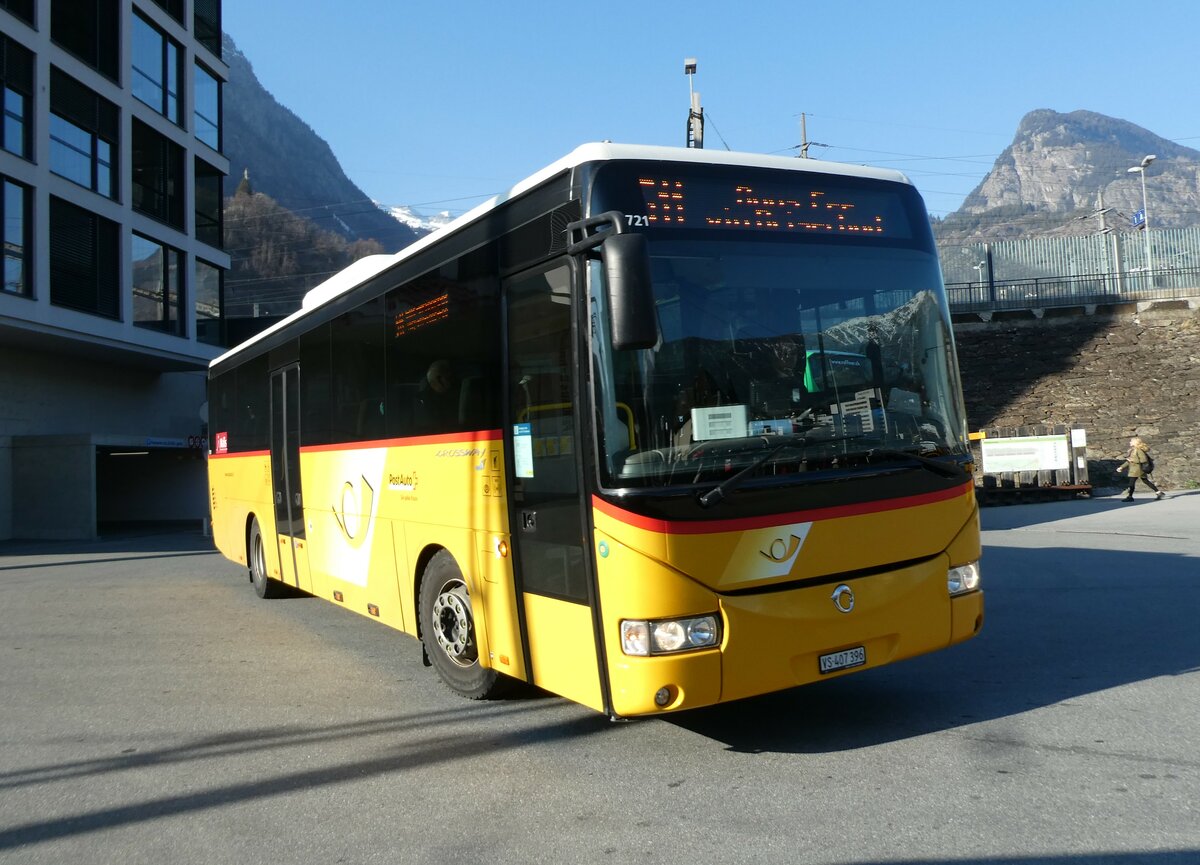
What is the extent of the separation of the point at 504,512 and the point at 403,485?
1.70 meters

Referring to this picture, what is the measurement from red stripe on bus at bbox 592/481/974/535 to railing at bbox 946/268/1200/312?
3383cm

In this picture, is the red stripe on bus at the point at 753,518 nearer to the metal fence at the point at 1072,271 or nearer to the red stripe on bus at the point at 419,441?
the red stripe on bus at the point at 419,441

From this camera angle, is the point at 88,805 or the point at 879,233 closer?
the point at 88,805

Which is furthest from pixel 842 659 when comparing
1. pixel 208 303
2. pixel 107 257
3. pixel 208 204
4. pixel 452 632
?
pixel 208 204

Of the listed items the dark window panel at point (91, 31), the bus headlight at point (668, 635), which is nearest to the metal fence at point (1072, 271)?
the dark window panel at point (91, 31)

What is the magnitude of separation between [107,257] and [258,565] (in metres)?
18.5

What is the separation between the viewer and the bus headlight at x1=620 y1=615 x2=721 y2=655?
4.88 m

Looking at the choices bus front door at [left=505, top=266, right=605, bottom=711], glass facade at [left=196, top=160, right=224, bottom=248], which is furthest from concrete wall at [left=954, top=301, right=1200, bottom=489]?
bus front door at [left=505, top=266, right=605, bottom=711]

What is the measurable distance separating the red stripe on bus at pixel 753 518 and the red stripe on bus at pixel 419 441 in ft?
4.22

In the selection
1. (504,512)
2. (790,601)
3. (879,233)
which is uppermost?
(879,233)

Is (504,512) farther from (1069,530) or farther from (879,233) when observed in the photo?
(1069,530)

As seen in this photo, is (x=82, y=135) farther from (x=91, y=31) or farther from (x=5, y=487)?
(x=5, y=487)

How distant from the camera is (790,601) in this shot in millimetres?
5145

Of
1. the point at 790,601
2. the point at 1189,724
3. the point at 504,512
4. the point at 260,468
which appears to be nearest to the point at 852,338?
the point at 790,601
